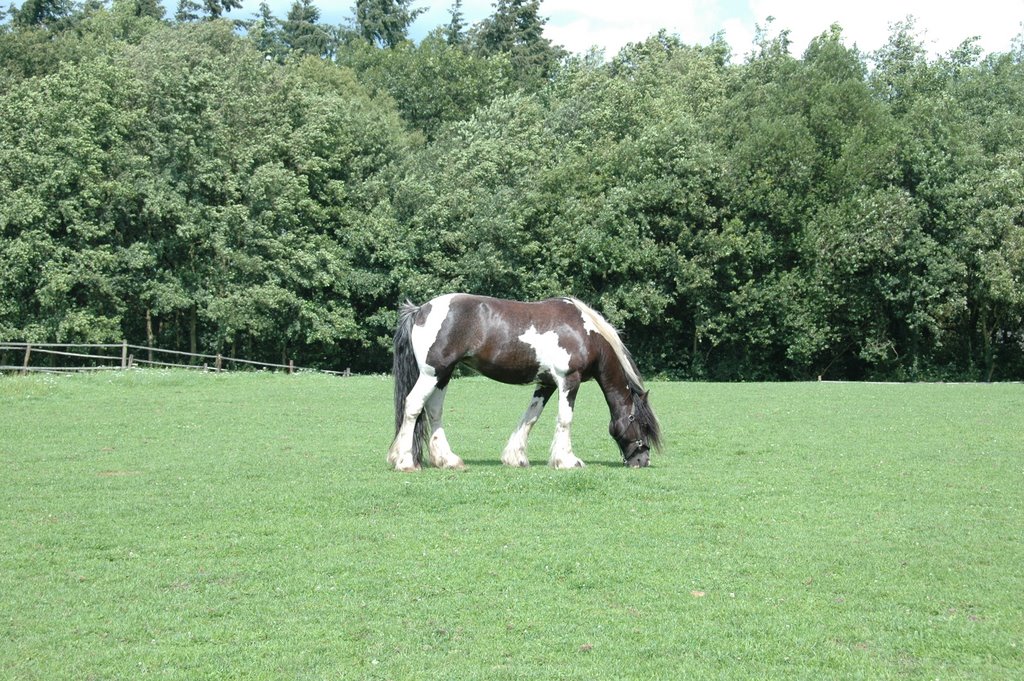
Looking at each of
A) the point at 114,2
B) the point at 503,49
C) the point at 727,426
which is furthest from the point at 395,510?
the point at 503,49

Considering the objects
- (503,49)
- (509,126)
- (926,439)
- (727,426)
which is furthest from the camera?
(503,49)

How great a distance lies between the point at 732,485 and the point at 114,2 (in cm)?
6964

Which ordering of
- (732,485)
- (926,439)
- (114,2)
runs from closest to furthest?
(732,485)
(926,439)
(114,2)

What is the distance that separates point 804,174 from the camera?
50.2 metres

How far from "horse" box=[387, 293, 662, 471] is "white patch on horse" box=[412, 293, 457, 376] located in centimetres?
1

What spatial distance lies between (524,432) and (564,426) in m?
0.63

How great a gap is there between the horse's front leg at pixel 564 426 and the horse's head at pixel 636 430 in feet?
2.23

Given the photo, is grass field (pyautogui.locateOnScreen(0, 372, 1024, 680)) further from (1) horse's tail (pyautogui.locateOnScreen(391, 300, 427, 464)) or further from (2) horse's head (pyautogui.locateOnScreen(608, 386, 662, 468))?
(1) horse's tail (pyautogui.locateOnScreen(391, 300, 427, 464))

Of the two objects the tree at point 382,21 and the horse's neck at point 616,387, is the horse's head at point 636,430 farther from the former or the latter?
the tree at point 382,21

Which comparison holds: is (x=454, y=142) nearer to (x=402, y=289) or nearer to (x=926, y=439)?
(x=402, y=289)

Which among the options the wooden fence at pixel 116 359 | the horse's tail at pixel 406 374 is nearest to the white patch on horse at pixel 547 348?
the horse's tail at pixel 406 374

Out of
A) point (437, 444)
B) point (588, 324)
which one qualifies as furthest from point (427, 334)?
point (588, 324)

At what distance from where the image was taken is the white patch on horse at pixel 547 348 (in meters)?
14.6

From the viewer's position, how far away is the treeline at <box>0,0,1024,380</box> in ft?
155
